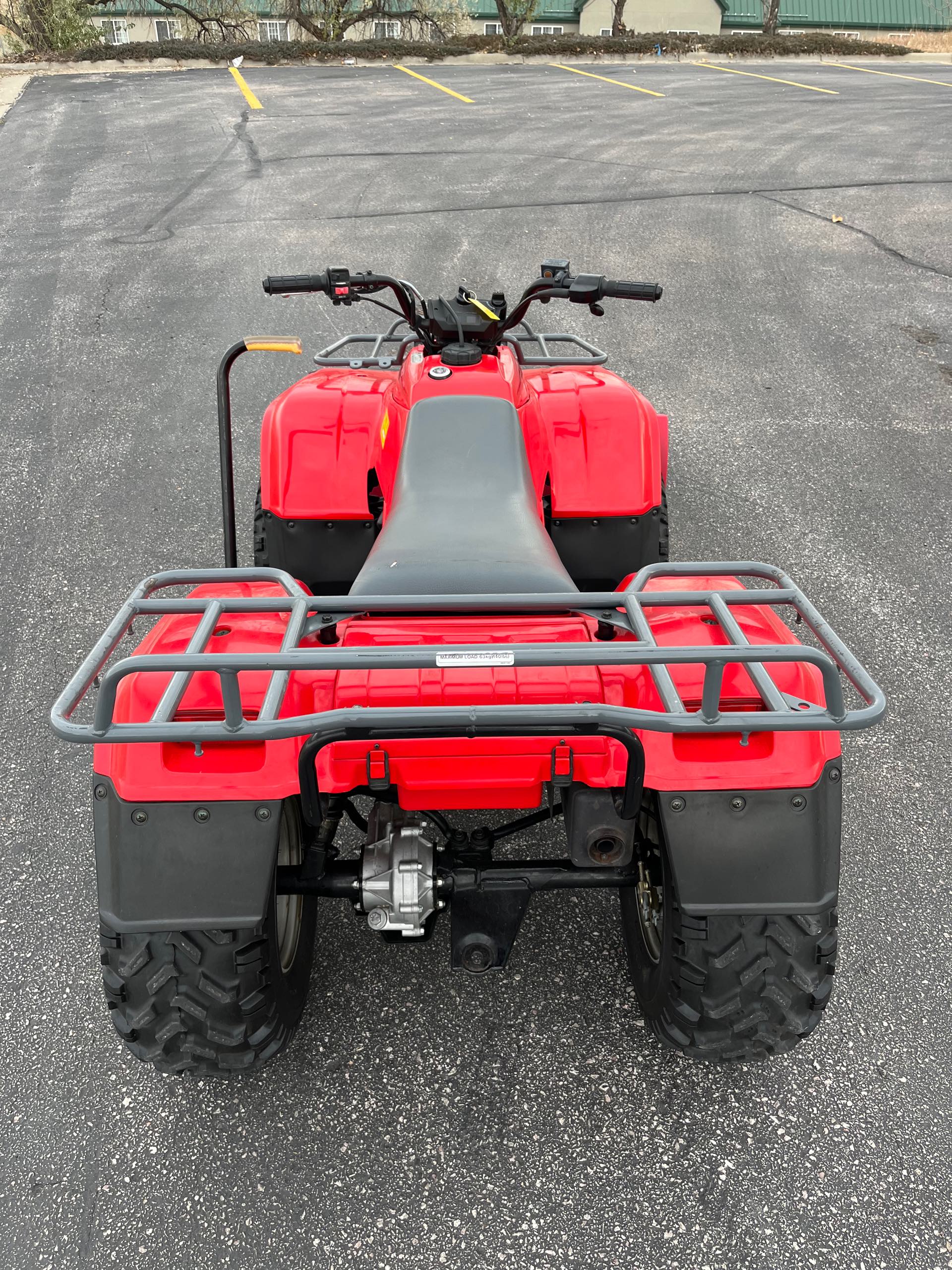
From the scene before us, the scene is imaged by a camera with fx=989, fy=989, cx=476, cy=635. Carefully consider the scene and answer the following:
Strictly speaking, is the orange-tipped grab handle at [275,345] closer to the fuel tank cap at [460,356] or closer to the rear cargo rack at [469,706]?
the fuel tank cap at [460,356]

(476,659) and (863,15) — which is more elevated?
(863,15)

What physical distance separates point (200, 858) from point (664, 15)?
39.6 meters

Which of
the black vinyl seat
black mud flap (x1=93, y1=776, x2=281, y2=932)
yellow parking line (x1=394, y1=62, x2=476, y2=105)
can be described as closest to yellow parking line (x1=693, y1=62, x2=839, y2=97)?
yellow parking line (x1=394, y1=62, x2=476, y2=105)

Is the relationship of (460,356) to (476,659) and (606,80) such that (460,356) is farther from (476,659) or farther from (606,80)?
(606,80)

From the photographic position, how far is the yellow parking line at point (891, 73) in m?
17.2

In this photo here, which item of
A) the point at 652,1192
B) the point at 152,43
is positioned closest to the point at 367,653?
the point at 652,1192

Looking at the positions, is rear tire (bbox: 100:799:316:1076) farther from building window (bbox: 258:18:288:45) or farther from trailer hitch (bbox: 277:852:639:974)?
building window (bbox: 258:18:288:45)

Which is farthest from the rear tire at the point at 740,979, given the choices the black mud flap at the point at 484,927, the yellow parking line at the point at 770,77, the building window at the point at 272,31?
the building window at the point at 272,31

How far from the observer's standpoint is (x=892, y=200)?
987 cm

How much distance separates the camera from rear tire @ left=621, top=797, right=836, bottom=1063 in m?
2.02

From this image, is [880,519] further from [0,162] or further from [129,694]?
[0,162]

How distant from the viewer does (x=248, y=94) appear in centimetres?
1534

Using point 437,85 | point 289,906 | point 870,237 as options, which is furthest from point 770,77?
point 289,906

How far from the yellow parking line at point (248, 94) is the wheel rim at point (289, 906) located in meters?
14.3
